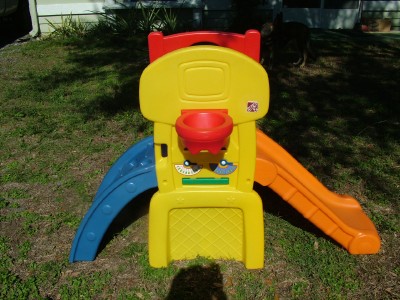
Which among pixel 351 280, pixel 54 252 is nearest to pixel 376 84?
pixel 351 280

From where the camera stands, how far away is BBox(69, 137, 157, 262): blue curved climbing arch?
2.65 metres

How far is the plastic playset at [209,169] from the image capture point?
228 centimetres

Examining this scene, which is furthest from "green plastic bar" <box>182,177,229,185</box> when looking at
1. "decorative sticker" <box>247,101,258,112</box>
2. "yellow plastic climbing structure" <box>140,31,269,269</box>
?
"decorative sticker" <box>247,101,258,112</box>

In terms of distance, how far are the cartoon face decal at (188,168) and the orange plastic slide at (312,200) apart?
1.23 ft

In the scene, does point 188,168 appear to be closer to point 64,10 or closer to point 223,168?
point 223,168

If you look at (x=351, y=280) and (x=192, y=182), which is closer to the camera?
(x=192, y=182)

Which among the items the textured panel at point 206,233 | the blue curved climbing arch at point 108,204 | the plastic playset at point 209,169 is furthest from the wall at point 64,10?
the textured panel at point 206,233

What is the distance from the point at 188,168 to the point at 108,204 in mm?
589

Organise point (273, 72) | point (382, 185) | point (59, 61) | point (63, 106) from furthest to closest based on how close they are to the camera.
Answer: point (59, 61) → point (273, 72) → point (63, 106) → point (382, 185)

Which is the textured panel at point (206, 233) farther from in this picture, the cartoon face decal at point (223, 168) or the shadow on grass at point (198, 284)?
the cartoon face decal at point (223, 168)

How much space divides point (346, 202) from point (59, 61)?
6.05m

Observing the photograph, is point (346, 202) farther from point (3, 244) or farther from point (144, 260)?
point (3, 244)

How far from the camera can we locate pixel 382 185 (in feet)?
12.6

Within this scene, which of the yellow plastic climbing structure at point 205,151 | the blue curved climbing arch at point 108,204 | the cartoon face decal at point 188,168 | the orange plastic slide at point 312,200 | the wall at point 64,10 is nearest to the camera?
the yellow plastic climbing structure at point 205,151
